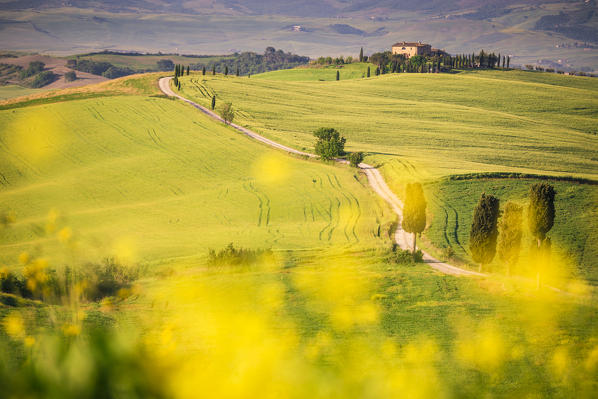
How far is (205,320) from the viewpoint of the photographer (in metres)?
16.5

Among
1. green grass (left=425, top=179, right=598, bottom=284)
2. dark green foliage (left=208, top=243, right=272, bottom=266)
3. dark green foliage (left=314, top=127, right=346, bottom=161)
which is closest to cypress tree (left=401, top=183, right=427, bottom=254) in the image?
green grass (left=425, top=179, right=598, bottom=284)

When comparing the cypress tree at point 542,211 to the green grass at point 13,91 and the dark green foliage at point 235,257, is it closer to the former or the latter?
the dark green foliage at point 235,257

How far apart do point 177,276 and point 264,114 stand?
80504mm

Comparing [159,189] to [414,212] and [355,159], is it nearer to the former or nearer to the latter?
[355,159]

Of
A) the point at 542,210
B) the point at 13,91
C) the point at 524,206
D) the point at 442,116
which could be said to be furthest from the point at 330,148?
the point at 13,91

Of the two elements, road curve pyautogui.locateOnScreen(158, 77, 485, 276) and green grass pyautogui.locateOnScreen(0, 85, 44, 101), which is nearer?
road curve pyautogui.locateOnScreen(158, 77, 485, 276)

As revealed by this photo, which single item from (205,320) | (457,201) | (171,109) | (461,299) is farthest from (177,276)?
(171,109)

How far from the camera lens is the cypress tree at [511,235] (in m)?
34.5

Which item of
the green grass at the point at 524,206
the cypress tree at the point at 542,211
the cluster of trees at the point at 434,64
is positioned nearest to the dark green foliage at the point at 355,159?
the green grass at the point at 524,206

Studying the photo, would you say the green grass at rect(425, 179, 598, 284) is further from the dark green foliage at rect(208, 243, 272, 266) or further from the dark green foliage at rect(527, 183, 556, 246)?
the dark green foliage at rect(208, 243, 272, 266)

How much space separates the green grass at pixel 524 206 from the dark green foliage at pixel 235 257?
17872 mm

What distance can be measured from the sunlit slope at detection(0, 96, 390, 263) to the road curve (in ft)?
7.19

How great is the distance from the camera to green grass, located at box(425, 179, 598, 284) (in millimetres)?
40906

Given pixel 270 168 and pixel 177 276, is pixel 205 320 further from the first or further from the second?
pixel 270 168
